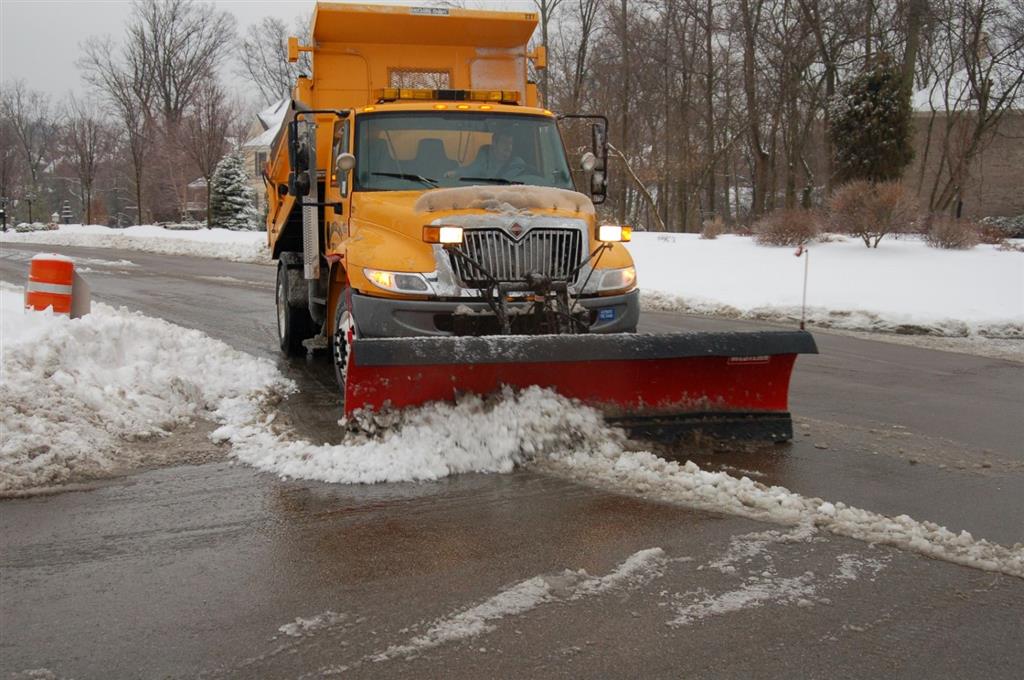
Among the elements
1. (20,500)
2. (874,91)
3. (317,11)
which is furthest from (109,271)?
(874,91)

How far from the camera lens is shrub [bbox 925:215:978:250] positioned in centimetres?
1912

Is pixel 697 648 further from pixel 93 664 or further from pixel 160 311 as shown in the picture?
pixel 160 311

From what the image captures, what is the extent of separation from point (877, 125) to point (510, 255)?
22951 millimetres

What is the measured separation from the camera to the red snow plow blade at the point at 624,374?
5.59 m

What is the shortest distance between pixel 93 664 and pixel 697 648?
7.18 ft

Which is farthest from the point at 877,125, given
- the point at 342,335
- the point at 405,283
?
the point at 405,283

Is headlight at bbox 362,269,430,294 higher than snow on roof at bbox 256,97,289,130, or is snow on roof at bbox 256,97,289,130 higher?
snow on roof at bbox 256,97,289,130

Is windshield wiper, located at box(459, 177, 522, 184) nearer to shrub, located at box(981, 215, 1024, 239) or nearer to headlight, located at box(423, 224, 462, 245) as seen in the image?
headlight, located at box(423, 224, 462, 245)

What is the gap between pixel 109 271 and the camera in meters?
20.3

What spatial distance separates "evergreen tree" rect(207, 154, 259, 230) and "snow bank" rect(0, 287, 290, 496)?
126 feet

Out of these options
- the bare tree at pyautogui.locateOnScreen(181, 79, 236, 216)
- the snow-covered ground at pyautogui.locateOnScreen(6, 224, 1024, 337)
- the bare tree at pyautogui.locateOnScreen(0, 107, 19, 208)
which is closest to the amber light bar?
the snow-covered ground at pyautogui.locateOnScreen(6, 224, 1024, 337)

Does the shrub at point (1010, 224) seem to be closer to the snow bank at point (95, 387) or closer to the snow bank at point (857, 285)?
the snow bank at point (857, 285)

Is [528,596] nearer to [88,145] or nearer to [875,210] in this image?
[875,210]

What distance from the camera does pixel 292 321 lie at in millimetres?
9742
